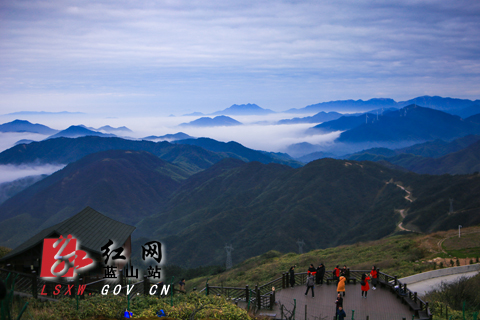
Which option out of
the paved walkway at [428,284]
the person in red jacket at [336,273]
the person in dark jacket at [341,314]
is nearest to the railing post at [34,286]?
the person in dark jacket at [341,314]

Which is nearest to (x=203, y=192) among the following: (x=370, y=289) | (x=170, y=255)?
(x=170, y=255)

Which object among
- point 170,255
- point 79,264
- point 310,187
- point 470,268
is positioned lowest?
point 170,255

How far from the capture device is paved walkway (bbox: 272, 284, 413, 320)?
703 inches

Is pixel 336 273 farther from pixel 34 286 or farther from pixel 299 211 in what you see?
pixel 299 211

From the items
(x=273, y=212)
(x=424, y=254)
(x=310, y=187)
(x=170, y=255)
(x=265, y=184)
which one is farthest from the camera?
(x=265, y=184)

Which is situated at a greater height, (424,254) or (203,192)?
(203,192)

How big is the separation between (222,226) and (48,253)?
339 feet

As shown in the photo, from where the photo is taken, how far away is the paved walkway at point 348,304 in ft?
58.5

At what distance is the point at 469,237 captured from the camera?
136ft

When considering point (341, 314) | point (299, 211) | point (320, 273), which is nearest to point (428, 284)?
point (320, 273)

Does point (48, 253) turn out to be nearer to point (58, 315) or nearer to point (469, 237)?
point (58, 315)

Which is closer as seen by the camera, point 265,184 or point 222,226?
point 222,226

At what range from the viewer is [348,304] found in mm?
19688

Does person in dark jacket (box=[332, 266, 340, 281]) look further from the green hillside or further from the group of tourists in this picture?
the green hillside
